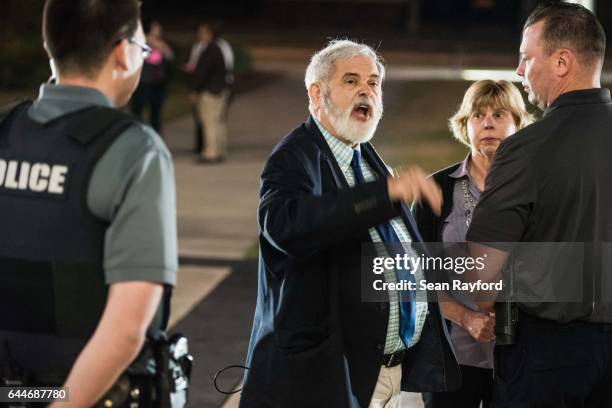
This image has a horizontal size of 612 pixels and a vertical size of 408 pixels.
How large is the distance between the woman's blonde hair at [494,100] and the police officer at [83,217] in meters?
2.14

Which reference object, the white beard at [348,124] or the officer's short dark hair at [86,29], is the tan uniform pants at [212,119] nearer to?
the white beard at [348,124]

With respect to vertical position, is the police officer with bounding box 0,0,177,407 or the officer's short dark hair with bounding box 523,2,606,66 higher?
the officer's short dark hair with bounding box 523,2,606,66

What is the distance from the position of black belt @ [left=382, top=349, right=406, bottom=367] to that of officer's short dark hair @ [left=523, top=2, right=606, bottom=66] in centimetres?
115

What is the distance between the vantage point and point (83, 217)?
262cm

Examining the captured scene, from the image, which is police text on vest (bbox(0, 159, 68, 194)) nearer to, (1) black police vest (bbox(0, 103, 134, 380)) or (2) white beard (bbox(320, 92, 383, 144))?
(1) black police vest (bbox(0, 103, 134, 380))

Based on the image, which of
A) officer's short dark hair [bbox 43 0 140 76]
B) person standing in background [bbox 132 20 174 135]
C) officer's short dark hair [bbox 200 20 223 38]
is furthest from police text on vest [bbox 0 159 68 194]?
person standing in background [bbox 132 20 174 135]

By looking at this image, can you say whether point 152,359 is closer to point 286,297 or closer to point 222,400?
point 286,297

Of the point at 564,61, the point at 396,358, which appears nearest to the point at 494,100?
the point at 564,61

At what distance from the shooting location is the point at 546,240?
11.5 feet

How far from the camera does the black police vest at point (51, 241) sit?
2.63 meters

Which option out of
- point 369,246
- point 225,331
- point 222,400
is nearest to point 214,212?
point 225,331

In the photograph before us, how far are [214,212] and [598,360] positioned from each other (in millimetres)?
8474

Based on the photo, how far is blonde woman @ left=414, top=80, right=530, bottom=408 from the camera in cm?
438

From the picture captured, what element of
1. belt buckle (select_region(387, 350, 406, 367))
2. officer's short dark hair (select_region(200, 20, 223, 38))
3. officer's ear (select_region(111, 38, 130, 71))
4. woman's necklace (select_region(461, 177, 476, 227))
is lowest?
belt buckle (select_region(387, 350, 406, 367))
